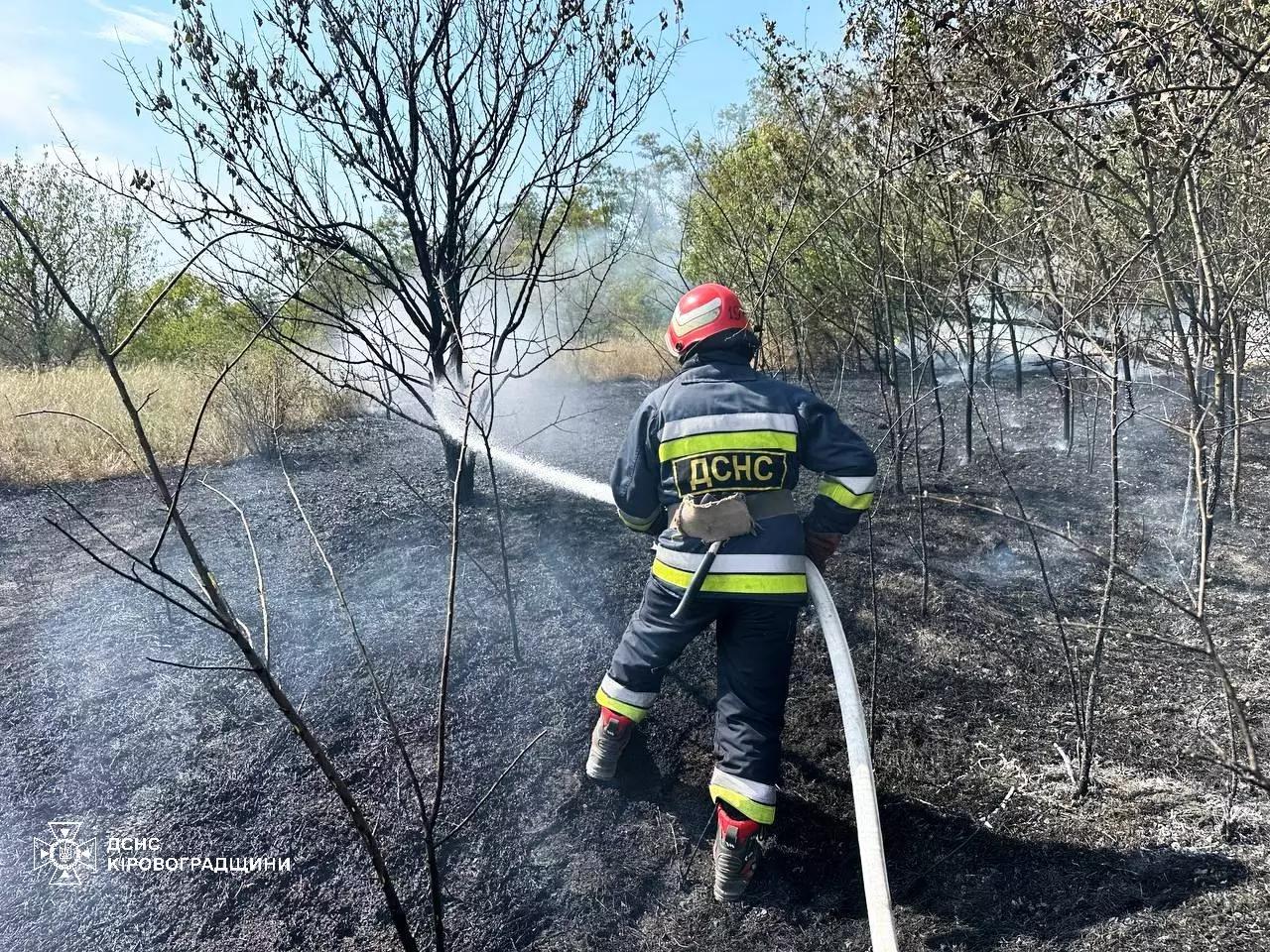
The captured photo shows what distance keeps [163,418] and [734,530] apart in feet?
26.4

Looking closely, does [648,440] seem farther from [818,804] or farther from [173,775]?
[173,775]

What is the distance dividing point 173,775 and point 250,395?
554 centimetres

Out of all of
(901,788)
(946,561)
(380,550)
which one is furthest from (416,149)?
(901,788)

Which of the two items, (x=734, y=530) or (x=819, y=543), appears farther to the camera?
(x=819, y=543)

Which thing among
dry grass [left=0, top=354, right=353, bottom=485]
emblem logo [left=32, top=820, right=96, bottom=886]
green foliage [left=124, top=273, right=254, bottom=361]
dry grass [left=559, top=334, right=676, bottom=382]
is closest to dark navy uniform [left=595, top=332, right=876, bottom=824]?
emblem logo [left=32, top=820, right=96, bottom=886]

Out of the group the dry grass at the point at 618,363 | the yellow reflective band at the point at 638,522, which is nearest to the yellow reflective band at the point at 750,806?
the yellow reflective band at the point at 638,522

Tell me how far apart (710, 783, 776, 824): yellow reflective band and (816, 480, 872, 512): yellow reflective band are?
945mm

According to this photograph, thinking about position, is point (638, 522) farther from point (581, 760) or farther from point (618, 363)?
point (618, 363)

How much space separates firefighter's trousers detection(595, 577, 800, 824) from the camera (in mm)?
2373

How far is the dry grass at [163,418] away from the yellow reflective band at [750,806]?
4.64 m

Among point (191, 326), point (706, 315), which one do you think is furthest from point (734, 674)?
point (191, 326)

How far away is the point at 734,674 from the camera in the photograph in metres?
2.49

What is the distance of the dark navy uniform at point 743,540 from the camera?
2.46m

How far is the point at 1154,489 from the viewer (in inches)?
198
